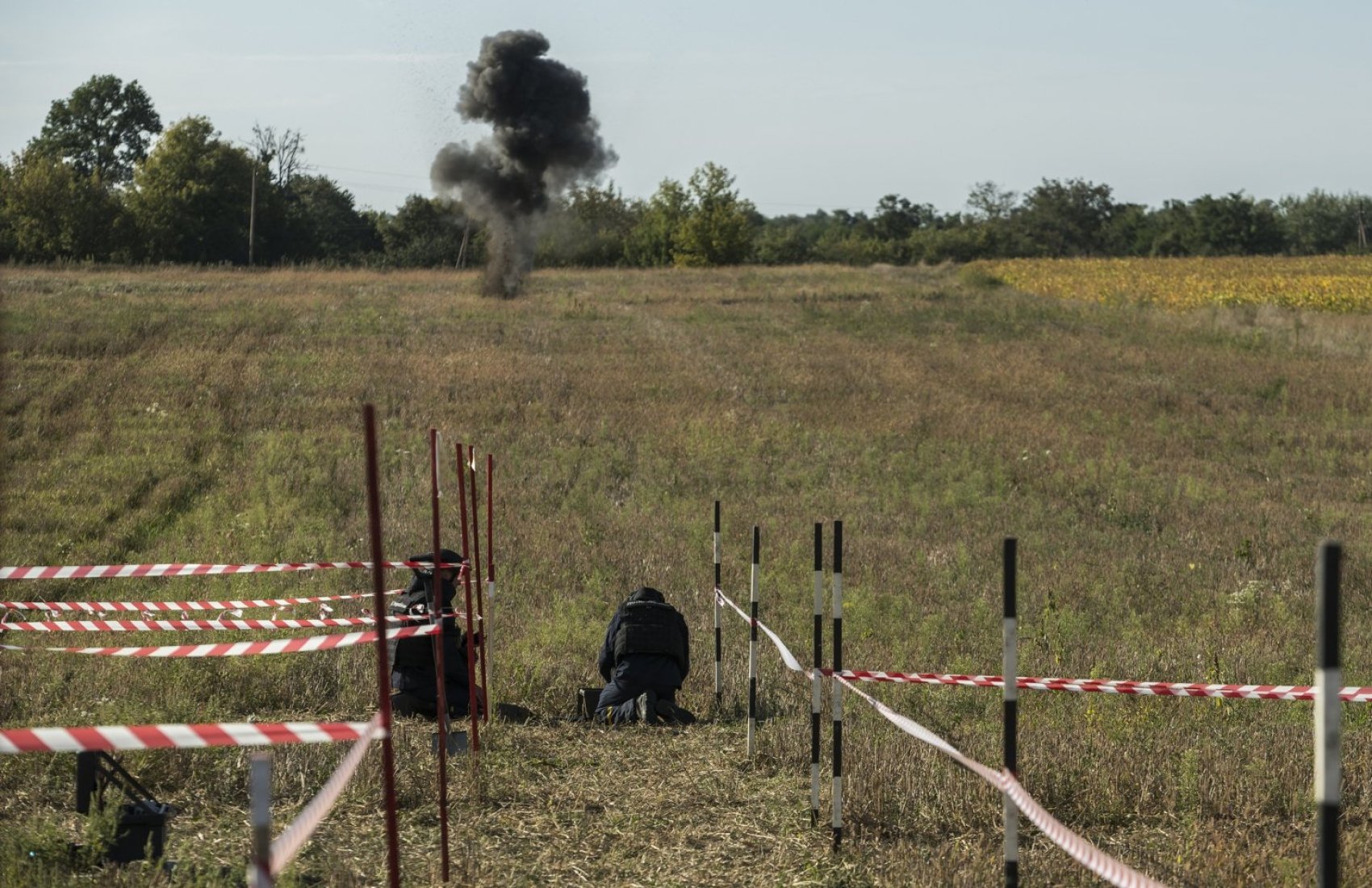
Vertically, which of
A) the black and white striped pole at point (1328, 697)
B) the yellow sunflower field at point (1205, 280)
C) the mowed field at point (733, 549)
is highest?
the yellow sunflower field at point (1205, 280)

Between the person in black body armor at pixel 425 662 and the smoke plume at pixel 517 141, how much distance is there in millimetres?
41517

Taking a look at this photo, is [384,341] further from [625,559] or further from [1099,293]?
[1099,293]

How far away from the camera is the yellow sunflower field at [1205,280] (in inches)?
2018

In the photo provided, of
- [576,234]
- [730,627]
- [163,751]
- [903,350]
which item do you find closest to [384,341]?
[903,350]

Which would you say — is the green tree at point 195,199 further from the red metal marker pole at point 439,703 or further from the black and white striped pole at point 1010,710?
the black and white striped pole at point 1010,710

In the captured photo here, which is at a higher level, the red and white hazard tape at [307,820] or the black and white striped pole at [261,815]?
the black and white striped pole at [261,815]

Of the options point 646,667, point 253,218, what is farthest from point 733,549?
point 253,218

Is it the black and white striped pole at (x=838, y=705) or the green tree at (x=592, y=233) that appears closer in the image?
the black and white striped pole at (x=838, y=705)

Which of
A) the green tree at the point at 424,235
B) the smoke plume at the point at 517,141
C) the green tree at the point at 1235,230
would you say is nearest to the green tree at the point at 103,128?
the green tree at the point at 424,235

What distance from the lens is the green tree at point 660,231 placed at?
324 feet

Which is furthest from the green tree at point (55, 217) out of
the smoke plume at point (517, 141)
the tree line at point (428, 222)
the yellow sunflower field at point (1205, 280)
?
the yellow sunflower field at point (1205, 280)

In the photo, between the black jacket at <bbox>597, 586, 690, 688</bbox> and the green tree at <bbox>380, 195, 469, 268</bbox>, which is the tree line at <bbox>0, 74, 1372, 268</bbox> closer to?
the green tree at <bbox>380, 195, 469, 268</bbox>

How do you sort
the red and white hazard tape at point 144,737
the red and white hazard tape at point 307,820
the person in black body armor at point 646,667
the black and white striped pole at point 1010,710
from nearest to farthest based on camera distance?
the red and white hazard tape at point 307,820 → the red and white hazard tape at point 144,737 → the black and white striped pole at point 1010,710 → the person in black body armor at point 646,667

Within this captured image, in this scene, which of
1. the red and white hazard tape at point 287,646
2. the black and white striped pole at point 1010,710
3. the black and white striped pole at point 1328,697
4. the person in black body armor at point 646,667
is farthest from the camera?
the person in black body armor at point 646,667
